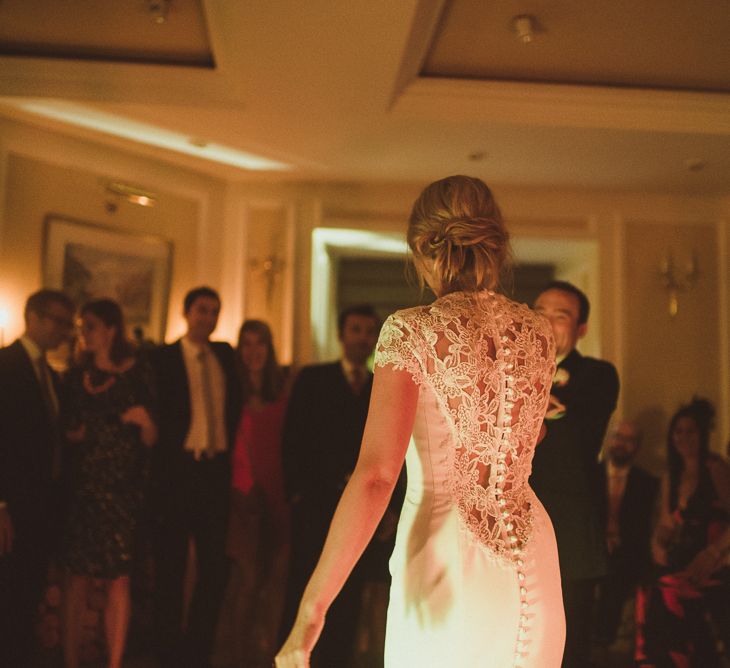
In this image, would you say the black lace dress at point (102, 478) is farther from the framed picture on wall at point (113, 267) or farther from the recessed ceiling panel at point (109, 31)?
the recessed ceiling panel at point (109, 31)

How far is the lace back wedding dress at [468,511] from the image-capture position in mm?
1385

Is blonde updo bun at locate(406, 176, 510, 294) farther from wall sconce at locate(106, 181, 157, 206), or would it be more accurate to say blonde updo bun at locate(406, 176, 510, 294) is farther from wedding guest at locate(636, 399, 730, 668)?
wall sconce at locate(106, 181, 157, 206)

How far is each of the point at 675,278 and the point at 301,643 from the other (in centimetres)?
497

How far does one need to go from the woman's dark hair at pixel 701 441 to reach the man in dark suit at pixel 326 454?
1.71 metres

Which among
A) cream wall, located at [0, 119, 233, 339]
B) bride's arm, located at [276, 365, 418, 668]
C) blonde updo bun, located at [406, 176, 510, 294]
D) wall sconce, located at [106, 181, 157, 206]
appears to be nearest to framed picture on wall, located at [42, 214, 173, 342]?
cream wall, located at [0, 119, 233, 339]

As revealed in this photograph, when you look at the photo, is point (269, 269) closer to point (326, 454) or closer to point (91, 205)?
point (91, 205)

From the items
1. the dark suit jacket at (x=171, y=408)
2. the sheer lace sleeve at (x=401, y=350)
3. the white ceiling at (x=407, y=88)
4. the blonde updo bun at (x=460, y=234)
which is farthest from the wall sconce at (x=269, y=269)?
the sheer lace sleeve at (x=401, y=350)

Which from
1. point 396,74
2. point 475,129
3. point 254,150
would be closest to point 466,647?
point 396,74

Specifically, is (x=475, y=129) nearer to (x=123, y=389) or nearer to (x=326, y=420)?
(x=326, y=420)

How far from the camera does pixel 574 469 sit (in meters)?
2.42

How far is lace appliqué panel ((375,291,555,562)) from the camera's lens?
1.41m

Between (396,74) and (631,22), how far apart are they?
1.07m

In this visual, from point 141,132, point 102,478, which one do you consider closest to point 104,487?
point 102,478

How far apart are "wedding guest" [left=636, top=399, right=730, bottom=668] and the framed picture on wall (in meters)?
3.23
